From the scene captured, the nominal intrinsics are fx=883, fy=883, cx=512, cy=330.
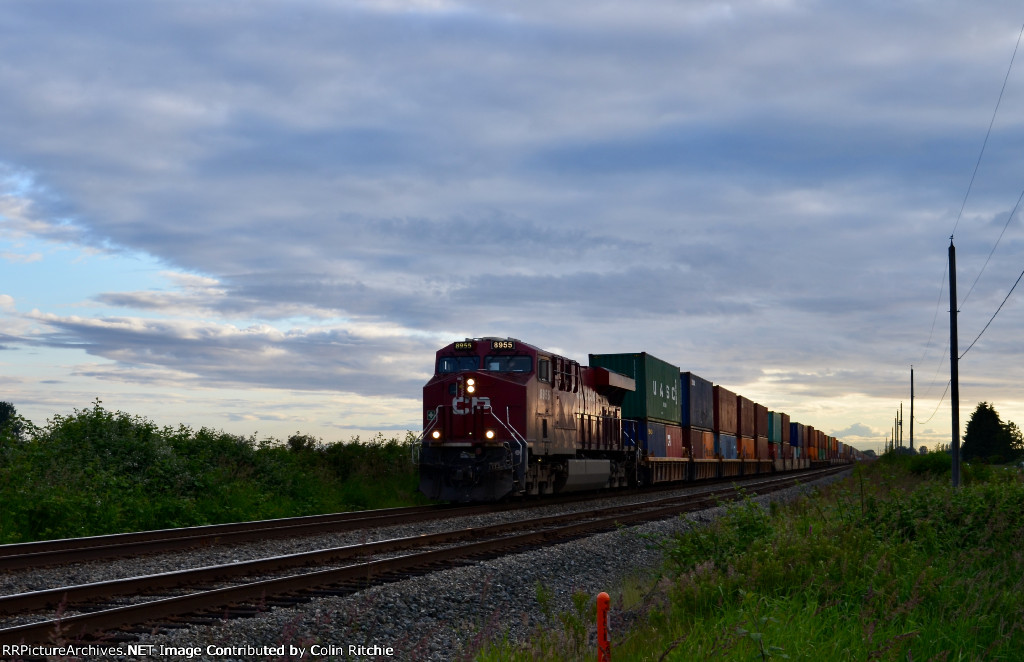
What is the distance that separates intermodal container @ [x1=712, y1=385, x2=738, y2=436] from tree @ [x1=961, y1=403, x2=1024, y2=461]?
69454mm

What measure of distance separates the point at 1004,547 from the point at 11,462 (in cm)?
1814

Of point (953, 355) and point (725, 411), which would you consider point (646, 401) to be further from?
point (725, 411)

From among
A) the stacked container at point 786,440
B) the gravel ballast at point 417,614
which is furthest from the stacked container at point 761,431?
the gravel ballast at point 417,614

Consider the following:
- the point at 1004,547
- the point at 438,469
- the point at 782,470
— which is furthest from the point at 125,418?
the point at 782,470

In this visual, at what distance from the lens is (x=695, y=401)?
3725 centimetres

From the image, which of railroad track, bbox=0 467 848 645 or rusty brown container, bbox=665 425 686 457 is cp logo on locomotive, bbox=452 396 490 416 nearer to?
railroad track, bbox=0 467 848 645

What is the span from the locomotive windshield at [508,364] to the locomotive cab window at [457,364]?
0.28 metres

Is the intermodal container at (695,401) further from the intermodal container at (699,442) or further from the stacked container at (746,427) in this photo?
the stacked container at (746,427)

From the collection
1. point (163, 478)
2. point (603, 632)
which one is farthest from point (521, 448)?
point (603, 632)

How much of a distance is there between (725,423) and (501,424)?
2575cm

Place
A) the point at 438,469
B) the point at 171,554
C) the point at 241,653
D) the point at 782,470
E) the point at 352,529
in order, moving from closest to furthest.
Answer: the point at 241,653
the point at 171,554
the point at 352,529
the point at 438,469
the point at 782,470

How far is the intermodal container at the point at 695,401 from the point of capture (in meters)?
36.7

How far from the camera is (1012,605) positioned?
762cm

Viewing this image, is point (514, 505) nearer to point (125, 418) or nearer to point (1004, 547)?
point (125, 418)
